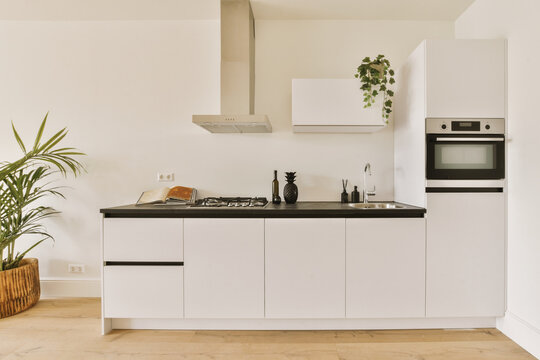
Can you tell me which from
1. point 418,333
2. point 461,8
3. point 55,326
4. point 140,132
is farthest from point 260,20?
point 55,326

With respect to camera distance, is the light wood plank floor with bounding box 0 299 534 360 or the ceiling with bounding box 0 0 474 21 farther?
the ceiling with bounding box 0 0 474 21

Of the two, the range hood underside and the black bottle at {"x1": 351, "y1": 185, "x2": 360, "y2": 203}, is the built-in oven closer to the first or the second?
the black bottle at {"x1": 351, "y1": 185, "x2": 360, "y2": 203}

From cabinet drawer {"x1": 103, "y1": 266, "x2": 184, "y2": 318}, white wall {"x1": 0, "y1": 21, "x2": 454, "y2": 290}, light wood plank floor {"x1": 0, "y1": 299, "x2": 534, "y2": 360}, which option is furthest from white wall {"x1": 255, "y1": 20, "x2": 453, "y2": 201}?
cabinet drawer {"x1": 103, "y1": 266, "x2": 184, "y2": 318}

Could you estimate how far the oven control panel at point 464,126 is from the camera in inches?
76.9

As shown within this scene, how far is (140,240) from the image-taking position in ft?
6.37

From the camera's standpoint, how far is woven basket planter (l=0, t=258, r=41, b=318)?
2.21 meters

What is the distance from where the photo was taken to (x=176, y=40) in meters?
2.60

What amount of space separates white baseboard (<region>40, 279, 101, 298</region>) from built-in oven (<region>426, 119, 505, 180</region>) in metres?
3.09

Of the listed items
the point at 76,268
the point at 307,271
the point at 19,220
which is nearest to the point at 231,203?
the point at 307,271

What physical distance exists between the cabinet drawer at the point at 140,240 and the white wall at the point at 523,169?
7.55 ft

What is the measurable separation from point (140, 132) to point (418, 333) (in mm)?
2843

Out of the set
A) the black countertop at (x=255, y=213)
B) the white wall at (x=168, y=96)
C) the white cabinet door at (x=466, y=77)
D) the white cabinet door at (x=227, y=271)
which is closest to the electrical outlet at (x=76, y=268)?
the white wall at (x=168, y=96)

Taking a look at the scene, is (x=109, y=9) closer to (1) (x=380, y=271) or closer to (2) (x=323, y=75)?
(2) (x=323, y=75)

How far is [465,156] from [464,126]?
0.21 m
